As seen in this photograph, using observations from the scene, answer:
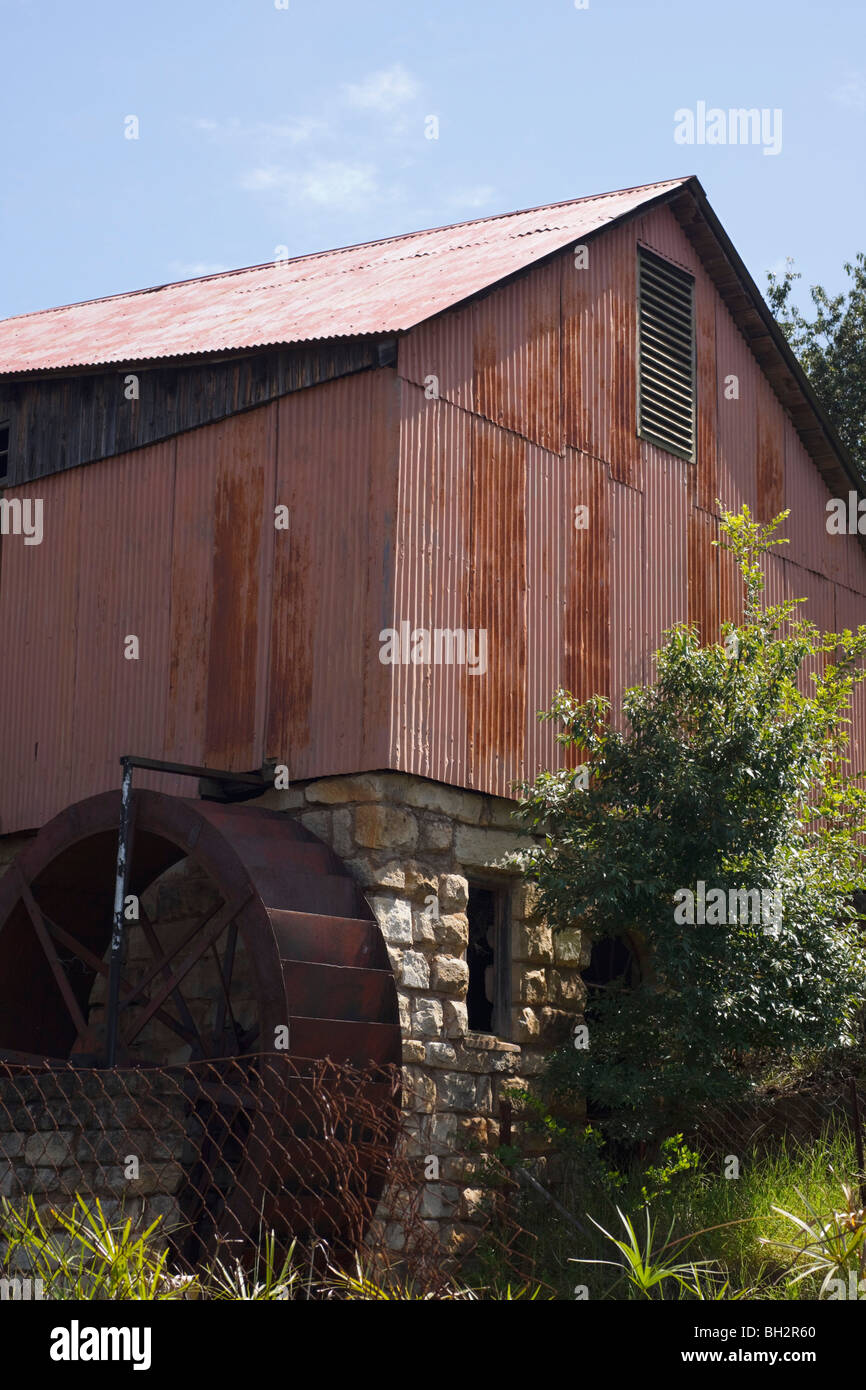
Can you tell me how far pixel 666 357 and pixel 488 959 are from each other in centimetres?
619

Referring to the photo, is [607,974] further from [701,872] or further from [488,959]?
[701,872]

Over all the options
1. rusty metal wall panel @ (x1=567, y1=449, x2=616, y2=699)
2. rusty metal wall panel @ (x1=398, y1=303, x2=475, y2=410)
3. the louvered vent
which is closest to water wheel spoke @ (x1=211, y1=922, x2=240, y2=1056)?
rusty metal wall panel @ (x1=567, y1=449, x2=616, y2=699)

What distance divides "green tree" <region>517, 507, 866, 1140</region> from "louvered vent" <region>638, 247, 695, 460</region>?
3.26 m

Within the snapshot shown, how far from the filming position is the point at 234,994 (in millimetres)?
12500

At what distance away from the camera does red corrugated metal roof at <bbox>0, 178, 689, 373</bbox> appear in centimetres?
1296

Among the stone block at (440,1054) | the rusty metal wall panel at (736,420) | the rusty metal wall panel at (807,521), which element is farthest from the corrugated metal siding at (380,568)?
the stone block at (440,1054)

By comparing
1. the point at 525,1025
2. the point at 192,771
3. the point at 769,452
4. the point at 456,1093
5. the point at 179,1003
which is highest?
the point at 769,452

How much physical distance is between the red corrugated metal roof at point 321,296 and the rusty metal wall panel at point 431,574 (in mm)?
887

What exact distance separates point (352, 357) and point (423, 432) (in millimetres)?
780

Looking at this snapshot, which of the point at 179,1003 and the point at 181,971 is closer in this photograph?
the point at 181,971

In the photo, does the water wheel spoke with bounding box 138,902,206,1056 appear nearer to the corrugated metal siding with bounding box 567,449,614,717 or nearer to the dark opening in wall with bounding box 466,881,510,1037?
the dark opening in wall with bounding box 466,881,510,1037

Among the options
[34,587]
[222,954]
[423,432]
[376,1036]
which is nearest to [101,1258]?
[376,1036]

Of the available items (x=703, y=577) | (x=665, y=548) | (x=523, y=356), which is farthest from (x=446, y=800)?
(x=703, y=577)

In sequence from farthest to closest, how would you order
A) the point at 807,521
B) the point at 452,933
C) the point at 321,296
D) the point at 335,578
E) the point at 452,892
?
the point at 807,521
the point at 321,296
the point at 335,578
the point at 452,892
the point at 452,933
